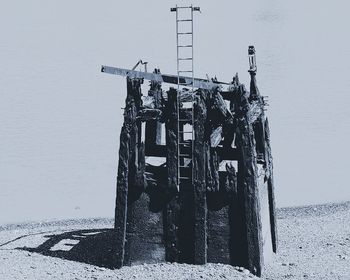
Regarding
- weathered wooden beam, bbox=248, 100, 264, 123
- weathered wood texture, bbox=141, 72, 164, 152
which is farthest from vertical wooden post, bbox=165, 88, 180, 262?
weathered wooden beam, bbox=248, 100, 264, 123

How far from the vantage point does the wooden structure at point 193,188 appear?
1316 centimetres

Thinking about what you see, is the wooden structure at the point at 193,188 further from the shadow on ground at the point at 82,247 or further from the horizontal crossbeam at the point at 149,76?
the shadow on ground at the point at 82,247

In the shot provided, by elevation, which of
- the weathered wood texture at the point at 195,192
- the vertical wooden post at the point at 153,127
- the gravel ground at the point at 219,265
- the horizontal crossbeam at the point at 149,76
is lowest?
the gravel ground at the point at 219,265

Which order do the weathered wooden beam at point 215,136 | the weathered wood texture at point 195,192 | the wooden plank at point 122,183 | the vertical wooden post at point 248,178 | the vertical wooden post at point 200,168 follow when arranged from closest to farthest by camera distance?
the vertical wooden post at point 248,178, the weathered wood texture at point 195,192, the vertical wooden post at point 200,168, the weathered wooden beam at point 215,136, the wooden plank at point 122,183

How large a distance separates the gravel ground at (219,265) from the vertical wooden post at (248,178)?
38.9 inches

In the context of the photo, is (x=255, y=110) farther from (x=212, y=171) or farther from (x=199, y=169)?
(x=199, y=169)

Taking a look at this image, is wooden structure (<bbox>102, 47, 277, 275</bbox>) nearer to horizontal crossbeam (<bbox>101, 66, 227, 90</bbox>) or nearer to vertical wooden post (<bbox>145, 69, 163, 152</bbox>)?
horizontal crossbeam (<bbox>101, 66, 227, 90</bbox>)

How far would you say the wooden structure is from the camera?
518 inches

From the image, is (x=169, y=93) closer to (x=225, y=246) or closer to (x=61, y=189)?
(x=225, y=246)

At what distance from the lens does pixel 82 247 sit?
51.6 feet

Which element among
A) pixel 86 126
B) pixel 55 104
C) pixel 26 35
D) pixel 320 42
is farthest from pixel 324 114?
pixel 26 35

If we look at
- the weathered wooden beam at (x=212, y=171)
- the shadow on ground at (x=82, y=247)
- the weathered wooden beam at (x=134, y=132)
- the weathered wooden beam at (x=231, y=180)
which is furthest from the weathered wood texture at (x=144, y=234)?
the weathered wooden beam at (x=231, y=180)

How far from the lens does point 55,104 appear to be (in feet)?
138

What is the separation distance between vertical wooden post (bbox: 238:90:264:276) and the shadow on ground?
3.73 meters
